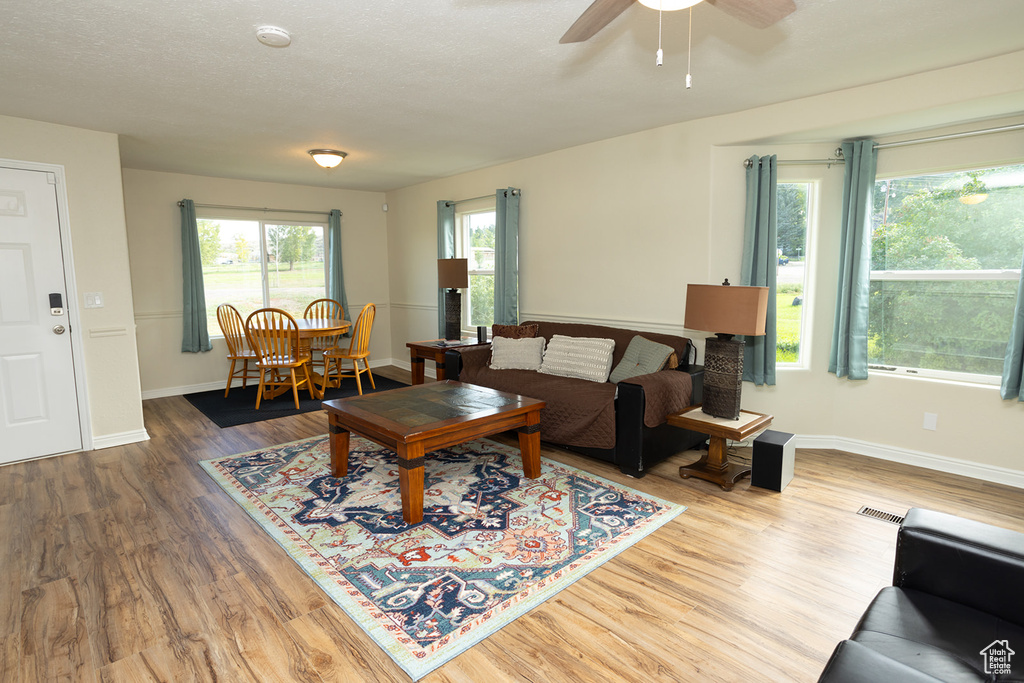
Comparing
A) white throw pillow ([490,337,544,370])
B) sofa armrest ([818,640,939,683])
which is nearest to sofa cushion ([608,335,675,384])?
white throw pillow ([490,337,544,370])

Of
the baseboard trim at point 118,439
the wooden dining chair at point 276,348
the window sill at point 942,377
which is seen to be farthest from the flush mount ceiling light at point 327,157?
the window sill at point 942,377

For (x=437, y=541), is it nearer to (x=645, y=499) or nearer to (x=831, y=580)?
(x=645, y=499)

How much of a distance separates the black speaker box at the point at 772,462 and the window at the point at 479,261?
339cm

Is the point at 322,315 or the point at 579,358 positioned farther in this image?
the point at 322,315

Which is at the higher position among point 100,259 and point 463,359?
point 100,259

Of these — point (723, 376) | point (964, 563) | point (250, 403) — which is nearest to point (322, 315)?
point (250, 403)

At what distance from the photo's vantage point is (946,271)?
345 centimetres

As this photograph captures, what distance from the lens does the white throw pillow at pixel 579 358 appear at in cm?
405

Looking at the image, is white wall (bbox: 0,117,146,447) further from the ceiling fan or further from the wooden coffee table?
the ceiling fan

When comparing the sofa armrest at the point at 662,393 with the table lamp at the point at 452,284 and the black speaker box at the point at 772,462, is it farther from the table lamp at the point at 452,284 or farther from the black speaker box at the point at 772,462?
the table lamp at the point at 452,284

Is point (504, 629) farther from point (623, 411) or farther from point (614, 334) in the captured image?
point (614, 334)

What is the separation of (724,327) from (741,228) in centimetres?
117

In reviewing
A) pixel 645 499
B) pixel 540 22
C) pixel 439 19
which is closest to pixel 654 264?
pixel 645 499

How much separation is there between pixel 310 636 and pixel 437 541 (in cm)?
76
